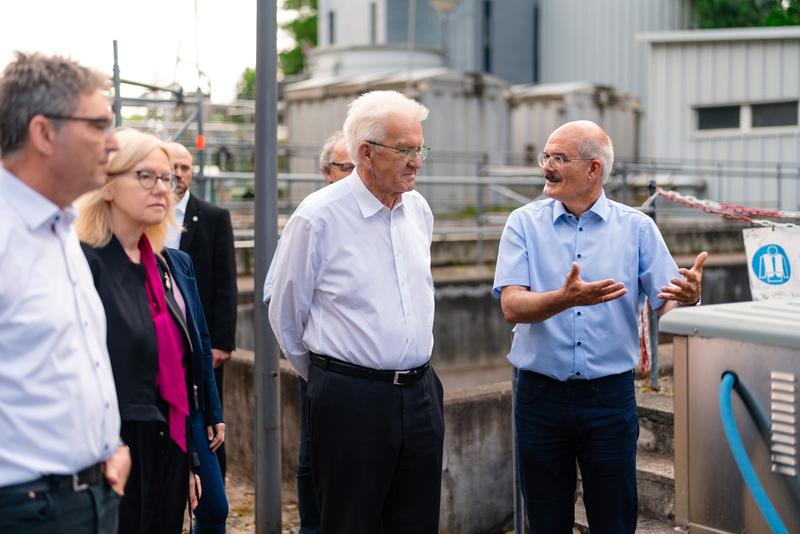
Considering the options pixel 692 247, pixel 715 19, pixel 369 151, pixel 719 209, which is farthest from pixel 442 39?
pixel 369 151

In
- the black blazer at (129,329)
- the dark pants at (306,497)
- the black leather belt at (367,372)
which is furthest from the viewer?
the dark pants at (306,497)

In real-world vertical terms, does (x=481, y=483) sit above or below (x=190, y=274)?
below

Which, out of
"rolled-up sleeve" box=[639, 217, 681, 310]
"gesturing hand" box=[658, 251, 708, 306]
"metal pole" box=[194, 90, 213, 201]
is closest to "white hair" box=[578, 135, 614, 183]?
"rolled-up sleeve" box=[639, 217, 681, 310]

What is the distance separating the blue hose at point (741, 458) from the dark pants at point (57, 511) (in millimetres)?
1558

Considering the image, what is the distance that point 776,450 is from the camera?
101 inches

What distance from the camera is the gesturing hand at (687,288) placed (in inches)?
150

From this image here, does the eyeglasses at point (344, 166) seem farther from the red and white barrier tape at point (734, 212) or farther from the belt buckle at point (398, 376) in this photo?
the belt buckle at point (398, 376)

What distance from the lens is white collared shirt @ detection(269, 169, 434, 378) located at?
3.71m

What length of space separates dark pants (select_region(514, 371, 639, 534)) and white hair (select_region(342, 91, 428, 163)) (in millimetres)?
1083

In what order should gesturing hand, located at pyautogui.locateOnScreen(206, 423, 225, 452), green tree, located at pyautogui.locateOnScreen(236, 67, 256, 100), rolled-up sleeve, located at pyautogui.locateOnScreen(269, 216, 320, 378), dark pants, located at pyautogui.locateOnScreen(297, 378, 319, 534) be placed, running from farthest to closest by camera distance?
1. green tree, located at pyautogui.locateOnScreen(236, 67, 256, 100)
2. dark pants, located at pyautogui.locateOnScreen(297, 378, 319, 534)
3. gesturing hand, located at pyautogui.locateOnScreen(206, 423, 225, 452)
4. rolled-up sleeve, located at pyautogui.locateOnScreen(269, 216, 320, 378)

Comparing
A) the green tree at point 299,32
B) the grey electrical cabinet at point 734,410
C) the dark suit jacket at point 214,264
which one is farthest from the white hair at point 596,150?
the green tree at point 299,32

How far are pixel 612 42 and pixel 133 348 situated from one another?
77.2ft

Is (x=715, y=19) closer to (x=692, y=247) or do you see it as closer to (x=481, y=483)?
(x=692, y=247)

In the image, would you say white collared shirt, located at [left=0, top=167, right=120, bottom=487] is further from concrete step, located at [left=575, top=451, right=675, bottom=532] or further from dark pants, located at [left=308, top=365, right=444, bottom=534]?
concrete step, located at [left=575, top=451, right=675, bottom=532]
